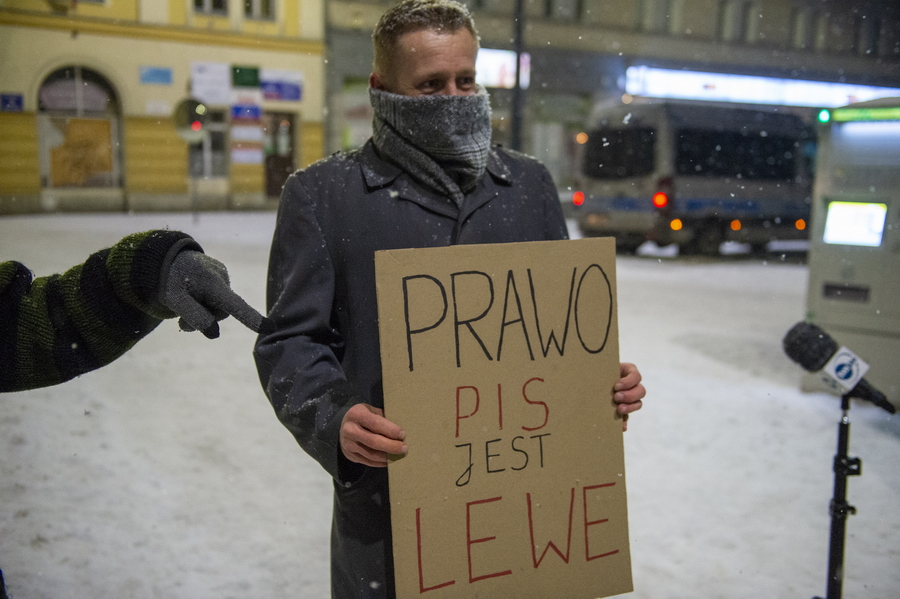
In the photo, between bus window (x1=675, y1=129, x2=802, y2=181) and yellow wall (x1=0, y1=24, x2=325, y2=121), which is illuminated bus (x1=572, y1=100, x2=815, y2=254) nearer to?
bus window (x1=675, y1=129, x2=802, y2=181)

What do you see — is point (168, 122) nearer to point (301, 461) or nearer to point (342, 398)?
point (301, 461)

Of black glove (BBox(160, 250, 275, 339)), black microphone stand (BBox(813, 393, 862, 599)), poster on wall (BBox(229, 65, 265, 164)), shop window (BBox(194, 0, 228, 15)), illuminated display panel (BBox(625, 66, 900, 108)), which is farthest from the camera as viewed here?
poster on wall (BBox(229, 65, 265, 164))

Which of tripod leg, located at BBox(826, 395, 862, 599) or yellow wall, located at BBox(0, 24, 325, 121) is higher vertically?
yellow wall, located at BBox(0, 24, 325, 121)

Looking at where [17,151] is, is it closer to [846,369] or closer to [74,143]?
[74,143]

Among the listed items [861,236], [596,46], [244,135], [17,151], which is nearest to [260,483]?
[17,151]

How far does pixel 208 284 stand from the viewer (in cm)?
140

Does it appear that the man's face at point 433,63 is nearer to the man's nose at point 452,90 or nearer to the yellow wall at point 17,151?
the man's nose at point 452,90

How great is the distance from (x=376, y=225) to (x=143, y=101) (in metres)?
5.30

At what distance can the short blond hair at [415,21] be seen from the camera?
167 centimetres

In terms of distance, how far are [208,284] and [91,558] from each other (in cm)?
217

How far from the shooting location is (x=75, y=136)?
3529 mm

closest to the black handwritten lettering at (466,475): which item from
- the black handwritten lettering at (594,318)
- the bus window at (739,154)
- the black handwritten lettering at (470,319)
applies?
the black handwritten lettering at (470,319)

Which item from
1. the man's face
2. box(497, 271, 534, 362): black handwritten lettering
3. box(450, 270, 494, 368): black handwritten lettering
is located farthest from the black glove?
the man's face

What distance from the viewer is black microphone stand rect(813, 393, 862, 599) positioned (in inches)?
92.4
